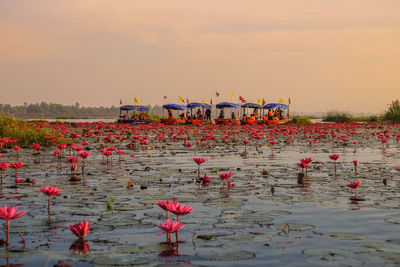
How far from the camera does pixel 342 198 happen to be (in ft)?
23.6

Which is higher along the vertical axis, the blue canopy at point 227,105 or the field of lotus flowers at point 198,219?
the blue canopy at point 227,105

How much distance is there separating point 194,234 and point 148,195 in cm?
266

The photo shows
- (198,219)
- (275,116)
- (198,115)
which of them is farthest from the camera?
(198,115)

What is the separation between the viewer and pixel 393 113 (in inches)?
1849

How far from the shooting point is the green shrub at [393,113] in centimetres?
4609

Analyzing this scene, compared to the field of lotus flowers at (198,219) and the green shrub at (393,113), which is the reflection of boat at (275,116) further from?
the field of lotus flowers at (198,219)

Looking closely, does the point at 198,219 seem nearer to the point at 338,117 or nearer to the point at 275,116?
the point at 275,116

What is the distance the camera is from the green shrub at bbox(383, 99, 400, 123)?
46.1 m

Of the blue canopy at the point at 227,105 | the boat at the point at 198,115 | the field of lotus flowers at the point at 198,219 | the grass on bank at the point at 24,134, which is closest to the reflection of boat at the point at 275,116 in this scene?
the blue canopy at the point at 227,105

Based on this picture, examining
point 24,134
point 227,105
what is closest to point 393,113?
point 227,105

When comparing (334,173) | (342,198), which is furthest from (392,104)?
(342,198)

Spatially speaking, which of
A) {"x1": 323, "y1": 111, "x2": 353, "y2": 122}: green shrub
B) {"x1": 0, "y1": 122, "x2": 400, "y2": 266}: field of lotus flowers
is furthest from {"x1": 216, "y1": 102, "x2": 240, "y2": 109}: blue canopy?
{"x1": 0, "y1": 122, "x2": 400, "y2": 266}: field of lotus flowers

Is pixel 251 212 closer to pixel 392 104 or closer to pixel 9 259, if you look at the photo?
pixel 9 259

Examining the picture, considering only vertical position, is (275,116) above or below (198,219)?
above
